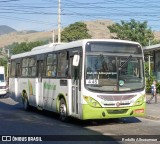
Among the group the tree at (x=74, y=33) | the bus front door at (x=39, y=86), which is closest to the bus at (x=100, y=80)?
the bus front door at (x=39, y=86)

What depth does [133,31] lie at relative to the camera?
187ft

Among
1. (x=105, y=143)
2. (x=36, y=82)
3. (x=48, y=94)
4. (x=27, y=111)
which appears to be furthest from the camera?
(x=27, y=111)

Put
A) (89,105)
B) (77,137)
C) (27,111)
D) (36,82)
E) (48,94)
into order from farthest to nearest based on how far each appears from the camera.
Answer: (27,111) < (36,82) < (48,94) < (89,105) < (77,137)

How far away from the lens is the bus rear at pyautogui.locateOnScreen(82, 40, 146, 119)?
13734mm

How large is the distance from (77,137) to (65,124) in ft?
10.7

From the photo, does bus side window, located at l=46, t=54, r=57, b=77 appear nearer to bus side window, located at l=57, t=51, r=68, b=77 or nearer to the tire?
bus side window, located at l=57, t=51, r=68, b=77

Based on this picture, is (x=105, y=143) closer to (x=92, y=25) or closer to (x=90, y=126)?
(x=90, y=126)

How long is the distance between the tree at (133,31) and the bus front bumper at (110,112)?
42.6 meters

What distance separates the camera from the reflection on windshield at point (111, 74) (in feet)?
45.4

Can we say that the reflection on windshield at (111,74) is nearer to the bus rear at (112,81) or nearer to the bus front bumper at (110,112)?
the bus rear at (112,81)

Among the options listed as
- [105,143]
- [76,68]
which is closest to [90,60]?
[76,68]

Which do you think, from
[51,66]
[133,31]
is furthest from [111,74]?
[133,31]

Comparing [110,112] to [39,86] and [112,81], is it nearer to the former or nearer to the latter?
[112,81]

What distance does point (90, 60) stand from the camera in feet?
45.8
